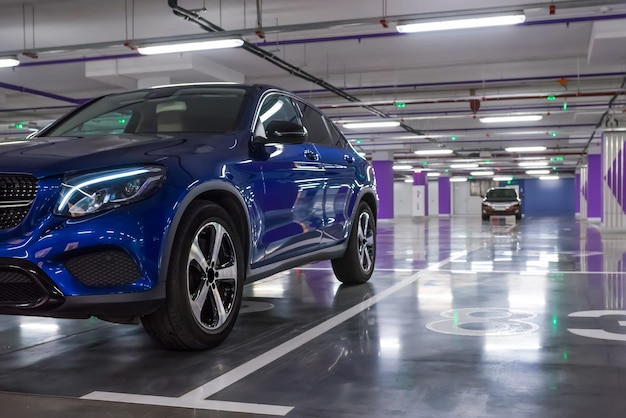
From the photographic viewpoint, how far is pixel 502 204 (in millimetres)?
32750

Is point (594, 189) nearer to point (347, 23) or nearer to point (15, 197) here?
point (347, 23)

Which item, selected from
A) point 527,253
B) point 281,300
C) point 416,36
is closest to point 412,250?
point 527,253

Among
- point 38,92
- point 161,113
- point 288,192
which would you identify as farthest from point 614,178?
point 161,113

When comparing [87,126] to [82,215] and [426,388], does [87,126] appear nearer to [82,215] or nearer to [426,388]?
[82,215]

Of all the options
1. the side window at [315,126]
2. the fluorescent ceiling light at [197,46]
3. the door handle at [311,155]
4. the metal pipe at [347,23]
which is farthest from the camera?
the fluorescent ceiling light at [197,46]

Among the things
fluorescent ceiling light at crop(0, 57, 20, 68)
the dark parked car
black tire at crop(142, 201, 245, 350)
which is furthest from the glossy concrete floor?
the dark parked car

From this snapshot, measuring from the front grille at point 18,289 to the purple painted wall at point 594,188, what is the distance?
111 ft

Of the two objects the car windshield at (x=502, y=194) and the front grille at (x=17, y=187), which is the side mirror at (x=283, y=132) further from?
the car windshield at (x=502, y=194)

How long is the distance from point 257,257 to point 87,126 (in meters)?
1.51

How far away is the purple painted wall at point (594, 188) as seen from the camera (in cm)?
3347

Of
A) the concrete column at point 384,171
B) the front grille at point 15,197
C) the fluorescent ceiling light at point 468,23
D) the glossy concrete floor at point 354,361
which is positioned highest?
the fluorescent ceiling light at point 468,23

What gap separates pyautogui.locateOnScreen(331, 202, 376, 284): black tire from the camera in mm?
6141

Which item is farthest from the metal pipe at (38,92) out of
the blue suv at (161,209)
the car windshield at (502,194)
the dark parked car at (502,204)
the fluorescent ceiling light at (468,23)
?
the car windshield at (502,194)

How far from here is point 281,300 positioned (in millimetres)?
5625
